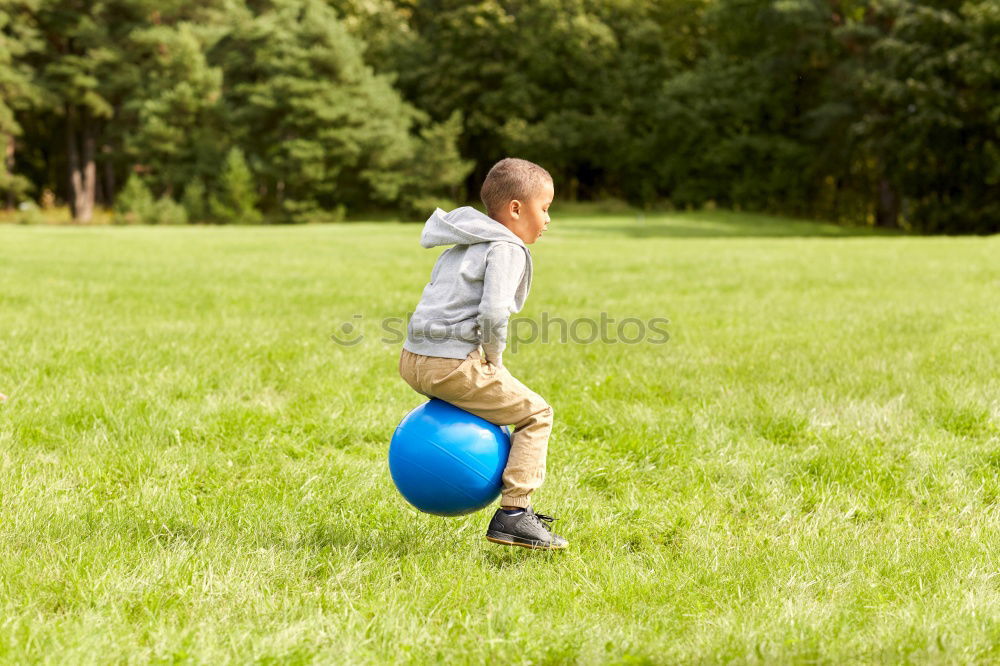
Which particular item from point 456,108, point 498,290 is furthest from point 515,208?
point 456,108

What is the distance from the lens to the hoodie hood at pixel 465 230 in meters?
3.56

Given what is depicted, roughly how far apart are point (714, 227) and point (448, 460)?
1498 inches

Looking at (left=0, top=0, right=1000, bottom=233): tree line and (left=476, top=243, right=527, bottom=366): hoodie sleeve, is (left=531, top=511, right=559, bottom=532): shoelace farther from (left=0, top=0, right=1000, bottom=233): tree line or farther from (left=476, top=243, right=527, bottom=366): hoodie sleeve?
(left=0, top=0, right=1000, bottom=233): tree line

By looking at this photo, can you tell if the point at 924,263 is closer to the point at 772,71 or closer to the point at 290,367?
the point at 290,367

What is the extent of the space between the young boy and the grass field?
0.28 meters

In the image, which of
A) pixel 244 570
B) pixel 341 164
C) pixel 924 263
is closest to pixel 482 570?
pixel 244 570

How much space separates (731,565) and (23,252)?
1917 centimetres

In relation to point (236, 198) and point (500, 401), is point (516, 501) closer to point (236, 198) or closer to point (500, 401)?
point (500, 401)

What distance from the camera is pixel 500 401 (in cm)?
365

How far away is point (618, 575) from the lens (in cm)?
338

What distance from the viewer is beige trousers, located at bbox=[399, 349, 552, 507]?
11.8 feet

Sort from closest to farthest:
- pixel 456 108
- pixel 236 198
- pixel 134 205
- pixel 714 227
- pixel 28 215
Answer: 1. pixel 714 227
2. pixel 134 205
3. pixel 236 198
4. pixel 28 215
5. pixel 456 108

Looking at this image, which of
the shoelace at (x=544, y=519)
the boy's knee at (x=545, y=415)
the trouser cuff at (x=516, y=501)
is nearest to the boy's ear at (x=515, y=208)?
the boy's knee at (x=545, y=415)

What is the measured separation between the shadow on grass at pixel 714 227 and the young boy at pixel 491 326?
29.1 meters
